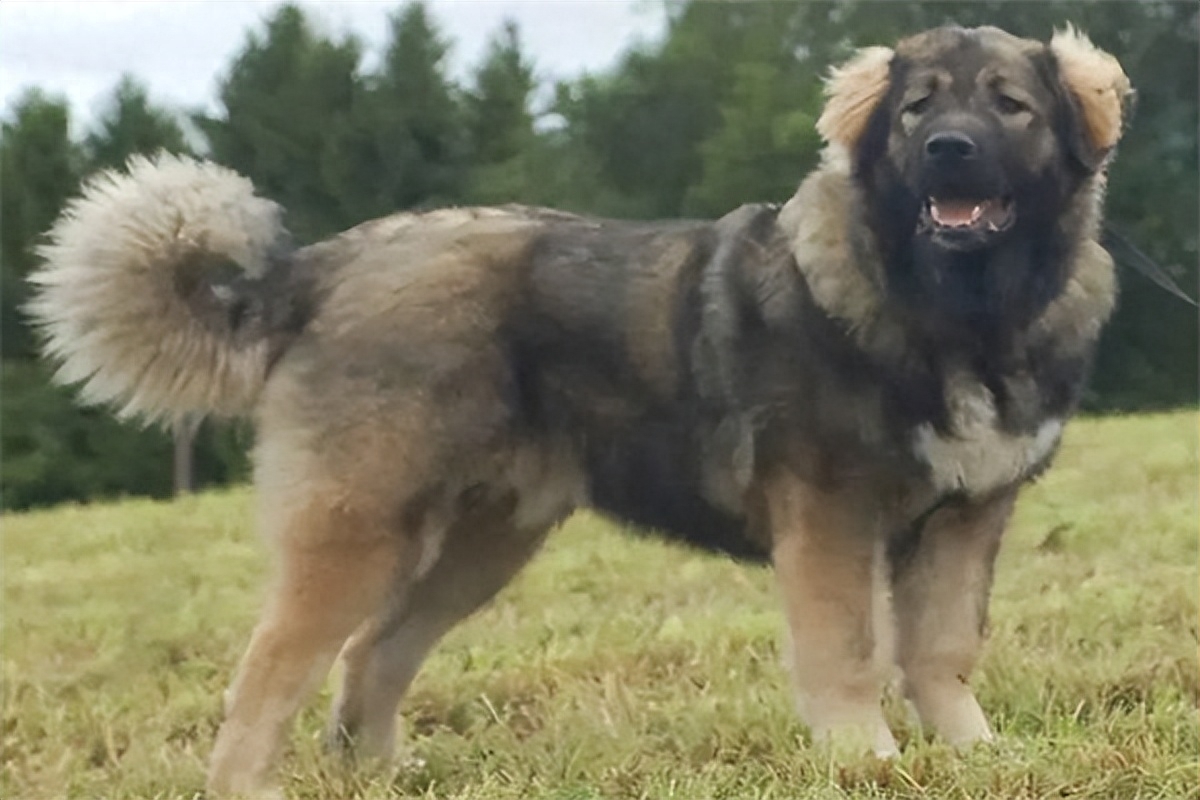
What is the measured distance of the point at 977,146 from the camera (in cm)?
393

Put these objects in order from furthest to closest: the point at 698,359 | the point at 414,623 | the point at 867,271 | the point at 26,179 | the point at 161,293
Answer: the point at 26,179 → the point at 414,623 → the point at 161,293 → the point at 698,359 → the point at 867,271

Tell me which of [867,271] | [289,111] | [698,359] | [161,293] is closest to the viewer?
[867,271]

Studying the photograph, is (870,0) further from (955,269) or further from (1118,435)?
(955,269)

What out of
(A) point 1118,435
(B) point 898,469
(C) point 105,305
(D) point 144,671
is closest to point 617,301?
(B) point 898,469

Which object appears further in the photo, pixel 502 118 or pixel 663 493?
pixel 502 118

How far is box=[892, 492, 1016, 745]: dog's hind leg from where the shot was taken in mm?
4449

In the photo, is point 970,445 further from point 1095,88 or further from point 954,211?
point 1095,88

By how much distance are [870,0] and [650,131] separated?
3.50m

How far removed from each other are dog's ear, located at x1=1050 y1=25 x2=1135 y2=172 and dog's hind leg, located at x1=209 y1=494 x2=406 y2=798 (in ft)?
6.98

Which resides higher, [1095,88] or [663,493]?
[1095,88]

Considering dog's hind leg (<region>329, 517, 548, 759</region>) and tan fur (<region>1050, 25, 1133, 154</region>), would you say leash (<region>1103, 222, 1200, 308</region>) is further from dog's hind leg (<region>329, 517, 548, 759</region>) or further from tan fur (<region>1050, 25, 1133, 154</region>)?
dog's hind leg (<region>329, 517, 548, 759</region>)

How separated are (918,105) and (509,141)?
52.6ft

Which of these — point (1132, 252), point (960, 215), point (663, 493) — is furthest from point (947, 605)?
point (1132, 252)

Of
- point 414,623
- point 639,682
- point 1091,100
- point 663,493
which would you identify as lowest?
point 639,682
